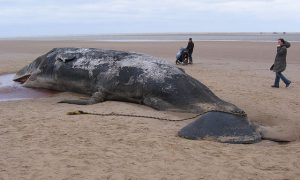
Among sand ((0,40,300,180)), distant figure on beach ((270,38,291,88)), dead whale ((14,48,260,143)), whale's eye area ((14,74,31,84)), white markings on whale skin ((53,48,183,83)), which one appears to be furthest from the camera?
distant figure on beach ((270,38,291,88))

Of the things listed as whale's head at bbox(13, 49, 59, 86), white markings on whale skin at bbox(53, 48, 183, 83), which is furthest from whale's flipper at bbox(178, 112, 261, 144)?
whale's head at bbox(13, 49, 59, 86)

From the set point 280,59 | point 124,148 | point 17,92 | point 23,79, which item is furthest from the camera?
point 280,59

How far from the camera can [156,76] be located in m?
9.56

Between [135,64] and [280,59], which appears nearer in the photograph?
[135,64]

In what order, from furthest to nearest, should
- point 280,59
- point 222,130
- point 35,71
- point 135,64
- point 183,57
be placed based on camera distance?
A: point 183,57 < point 280,59 < point 35,71 < point 135,64 < point 222,130

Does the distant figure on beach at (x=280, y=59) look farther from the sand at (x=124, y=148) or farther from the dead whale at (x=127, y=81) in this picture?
the dead whale at (x=127, y=81)

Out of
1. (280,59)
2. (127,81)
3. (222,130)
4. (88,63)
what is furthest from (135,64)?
(280,59)

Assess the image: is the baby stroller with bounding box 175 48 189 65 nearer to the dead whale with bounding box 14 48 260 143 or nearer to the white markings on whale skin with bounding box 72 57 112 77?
the dead whale with bounding box 14 48 260 143

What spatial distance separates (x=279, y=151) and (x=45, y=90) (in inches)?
269

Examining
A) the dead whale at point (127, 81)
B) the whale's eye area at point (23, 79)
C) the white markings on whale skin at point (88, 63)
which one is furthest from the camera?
the whale's eye area at point (23, 79)

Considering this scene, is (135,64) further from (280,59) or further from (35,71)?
(280,59)

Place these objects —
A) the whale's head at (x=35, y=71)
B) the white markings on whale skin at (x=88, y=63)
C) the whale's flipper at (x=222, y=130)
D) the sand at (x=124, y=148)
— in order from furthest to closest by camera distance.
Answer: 1. the whale's head at (x=35, y=71)
2. the white markings on whale skin at (x=88, y=63)
3. the whale's flipper at (x=222, y=130)
4. the sand at (x=124, y=148)

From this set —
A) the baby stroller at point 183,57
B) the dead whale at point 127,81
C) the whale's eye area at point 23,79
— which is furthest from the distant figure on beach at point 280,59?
the baby stroller at point 183,57

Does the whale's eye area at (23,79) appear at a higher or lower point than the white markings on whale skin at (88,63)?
lower
